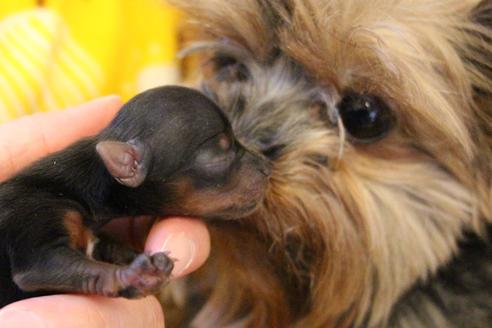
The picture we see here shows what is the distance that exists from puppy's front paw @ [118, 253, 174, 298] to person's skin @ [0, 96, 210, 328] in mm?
150

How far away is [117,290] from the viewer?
3.63 feet

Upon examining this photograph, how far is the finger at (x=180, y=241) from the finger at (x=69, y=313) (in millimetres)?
112

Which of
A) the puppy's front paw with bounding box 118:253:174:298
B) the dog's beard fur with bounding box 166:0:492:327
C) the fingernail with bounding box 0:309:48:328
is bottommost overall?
the dog's beard fur with bounding box 166:0:492:327

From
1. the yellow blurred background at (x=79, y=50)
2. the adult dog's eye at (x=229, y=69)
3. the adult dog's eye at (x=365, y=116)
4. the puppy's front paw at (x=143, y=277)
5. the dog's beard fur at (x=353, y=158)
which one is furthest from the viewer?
the yellow blurred background at (x=79, y=50)

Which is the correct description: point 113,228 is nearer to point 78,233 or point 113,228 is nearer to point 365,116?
point 78,233

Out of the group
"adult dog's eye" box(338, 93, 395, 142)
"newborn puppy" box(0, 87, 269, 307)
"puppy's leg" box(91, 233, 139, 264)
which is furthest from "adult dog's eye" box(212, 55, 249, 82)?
"puppy's leg" box(91, 233, 139, 264)

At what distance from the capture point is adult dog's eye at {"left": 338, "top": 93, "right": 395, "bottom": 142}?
1.72 m

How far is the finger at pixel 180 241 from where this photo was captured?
135 cm

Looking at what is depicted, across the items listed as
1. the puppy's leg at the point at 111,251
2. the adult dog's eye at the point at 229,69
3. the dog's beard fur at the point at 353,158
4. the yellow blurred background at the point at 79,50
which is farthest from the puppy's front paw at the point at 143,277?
the yellow blurred background at the point at 79,50

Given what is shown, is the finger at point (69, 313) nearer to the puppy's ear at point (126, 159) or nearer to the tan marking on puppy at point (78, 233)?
the tan marking on puppy at point (78, 233)

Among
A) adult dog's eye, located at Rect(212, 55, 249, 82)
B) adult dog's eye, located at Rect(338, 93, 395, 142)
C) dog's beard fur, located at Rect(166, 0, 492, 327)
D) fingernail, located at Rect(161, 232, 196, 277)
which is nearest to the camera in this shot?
fingernail, located at Rect(161, 232, 196, 277)

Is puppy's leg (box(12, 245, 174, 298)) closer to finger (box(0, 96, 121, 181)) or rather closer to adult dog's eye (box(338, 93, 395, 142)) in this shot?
finger (box(0, 96, 121, 181))

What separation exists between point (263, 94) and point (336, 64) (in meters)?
0.25

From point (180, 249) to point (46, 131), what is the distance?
0.53 meters
